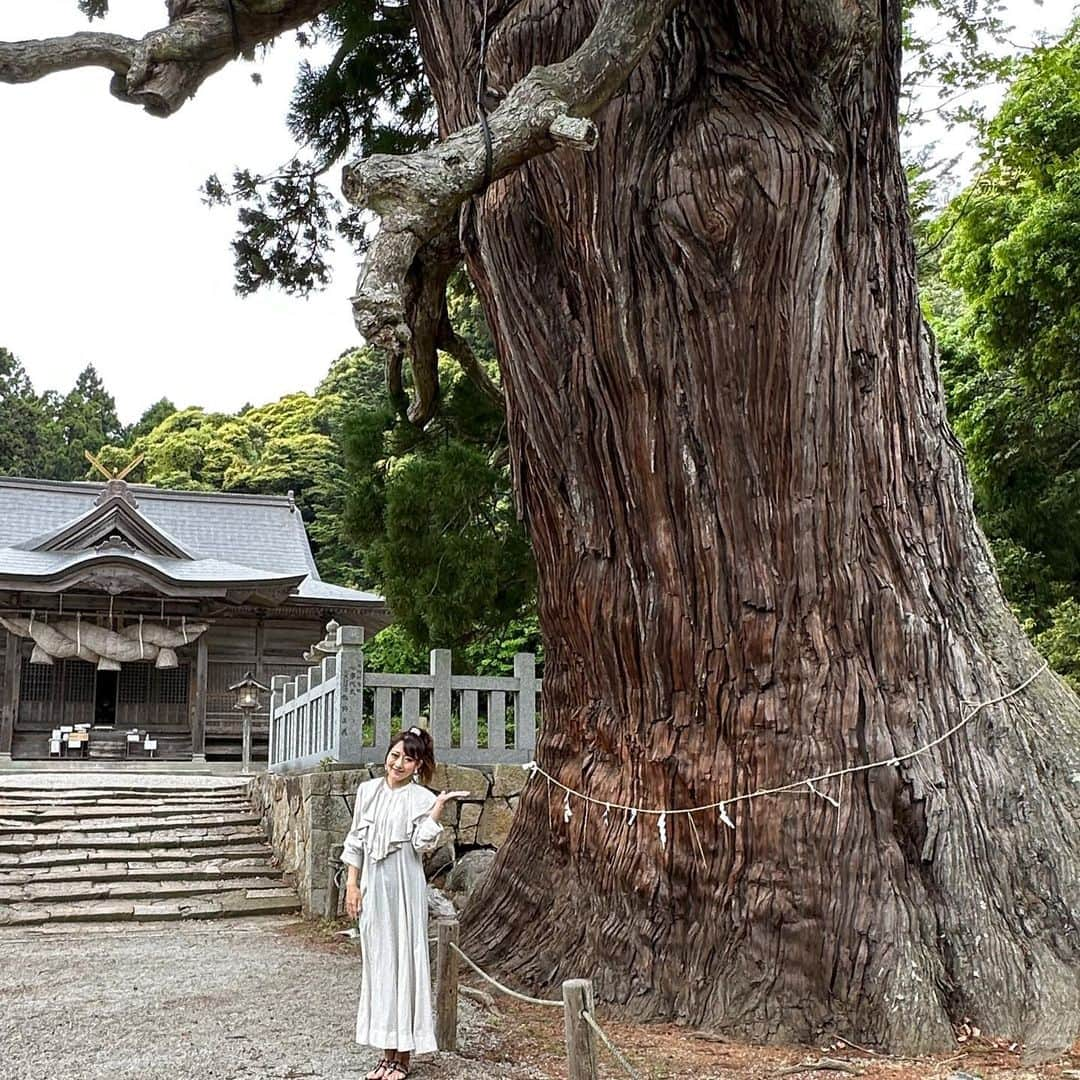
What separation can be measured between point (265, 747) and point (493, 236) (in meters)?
13.3

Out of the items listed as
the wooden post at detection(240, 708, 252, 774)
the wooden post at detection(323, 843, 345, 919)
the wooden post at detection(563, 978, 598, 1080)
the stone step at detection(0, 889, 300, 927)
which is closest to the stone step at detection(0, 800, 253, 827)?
the stone step at detection(0, 889, 300, 927)

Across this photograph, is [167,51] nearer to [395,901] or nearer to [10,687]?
[395,901]

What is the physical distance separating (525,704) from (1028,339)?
232 inches

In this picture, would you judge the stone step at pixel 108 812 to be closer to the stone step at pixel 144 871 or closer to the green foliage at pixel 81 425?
the stone step at pixel 144 871

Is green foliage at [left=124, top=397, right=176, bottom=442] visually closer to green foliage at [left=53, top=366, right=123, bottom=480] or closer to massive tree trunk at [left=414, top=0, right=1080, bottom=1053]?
green foliage at [left=53, top=366, right=123, bottom=480]

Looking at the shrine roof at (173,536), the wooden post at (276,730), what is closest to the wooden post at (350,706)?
the wooden post at (276,730)

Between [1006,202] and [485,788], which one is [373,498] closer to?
[485,788]

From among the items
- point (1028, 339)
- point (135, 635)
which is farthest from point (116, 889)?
point (1028, 339)

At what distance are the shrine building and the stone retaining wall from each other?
316 inches

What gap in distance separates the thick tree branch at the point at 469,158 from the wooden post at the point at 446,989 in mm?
2241

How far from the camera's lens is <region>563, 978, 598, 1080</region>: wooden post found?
297cm

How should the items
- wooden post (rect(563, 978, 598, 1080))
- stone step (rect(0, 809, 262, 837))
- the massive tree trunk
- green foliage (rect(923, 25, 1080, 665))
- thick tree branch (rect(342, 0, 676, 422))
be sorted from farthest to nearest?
1. stone step (rect(0, 809, 262, 837))
2. green foliage (rect(923, 25, 1080, 665))
3. the massive tree trunk
4. thick tree branch (rect(342, 0, 676, 422))
5. wooden post (rect(563, 978, 598, 1080))

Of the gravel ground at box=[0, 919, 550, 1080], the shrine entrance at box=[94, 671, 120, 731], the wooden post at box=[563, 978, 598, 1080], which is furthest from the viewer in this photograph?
the shrine entrance at box=[94, 671, 120, 731]

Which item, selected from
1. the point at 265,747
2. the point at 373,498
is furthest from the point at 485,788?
the point at 265,747
